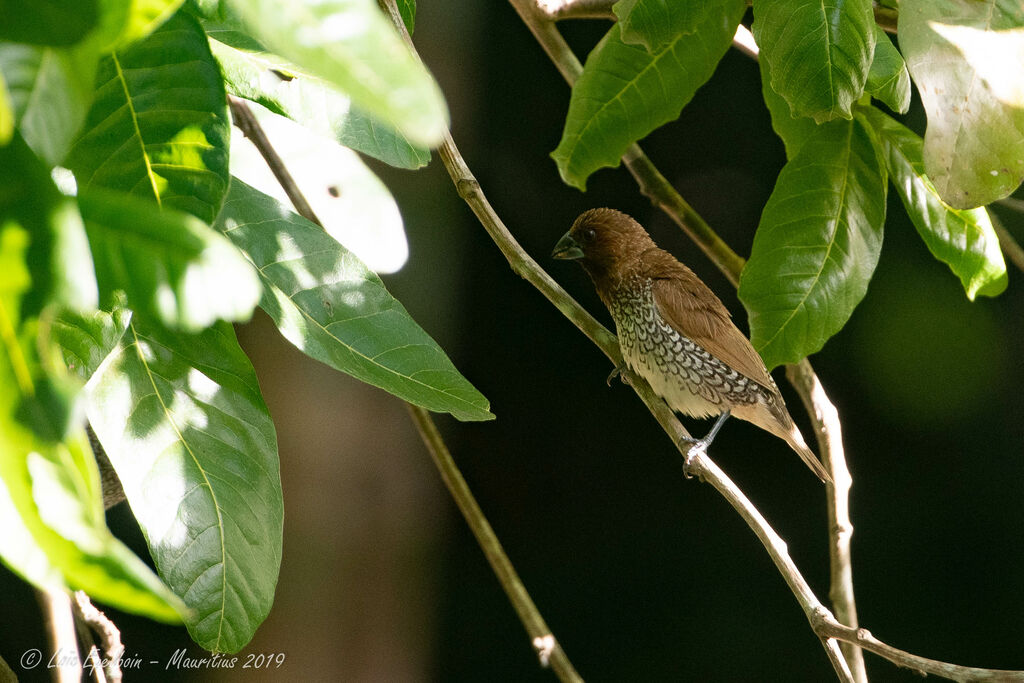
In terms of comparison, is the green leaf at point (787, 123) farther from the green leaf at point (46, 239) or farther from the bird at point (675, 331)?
the green leaf at point (46, 239)

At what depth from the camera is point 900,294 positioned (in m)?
2.46

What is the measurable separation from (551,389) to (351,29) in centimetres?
231

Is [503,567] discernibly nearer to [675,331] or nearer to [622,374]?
[622,374]

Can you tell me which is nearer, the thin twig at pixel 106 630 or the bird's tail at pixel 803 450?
the thin twig at pixel 106 630

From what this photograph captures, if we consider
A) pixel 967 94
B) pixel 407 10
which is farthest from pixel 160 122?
pixel 967 94

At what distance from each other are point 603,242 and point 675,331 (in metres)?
0.22

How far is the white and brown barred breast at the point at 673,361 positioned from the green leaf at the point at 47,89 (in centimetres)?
141

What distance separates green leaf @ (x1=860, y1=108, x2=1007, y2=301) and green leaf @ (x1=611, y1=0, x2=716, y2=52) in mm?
297

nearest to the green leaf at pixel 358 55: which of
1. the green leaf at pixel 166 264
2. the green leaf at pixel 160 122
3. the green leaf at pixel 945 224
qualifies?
the green leaf at pixel 166 264

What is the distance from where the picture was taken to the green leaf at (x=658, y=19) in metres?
0.86

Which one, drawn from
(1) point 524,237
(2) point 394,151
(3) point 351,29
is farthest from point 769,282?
(1) point 524,237

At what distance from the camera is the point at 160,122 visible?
20.7 inches

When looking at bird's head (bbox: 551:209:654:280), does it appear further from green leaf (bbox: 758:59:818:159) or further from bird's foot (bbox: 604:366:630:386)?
green leaf (bbox: 758:59:818:159)

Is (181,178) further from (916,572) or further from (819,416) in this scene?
(916,572)
